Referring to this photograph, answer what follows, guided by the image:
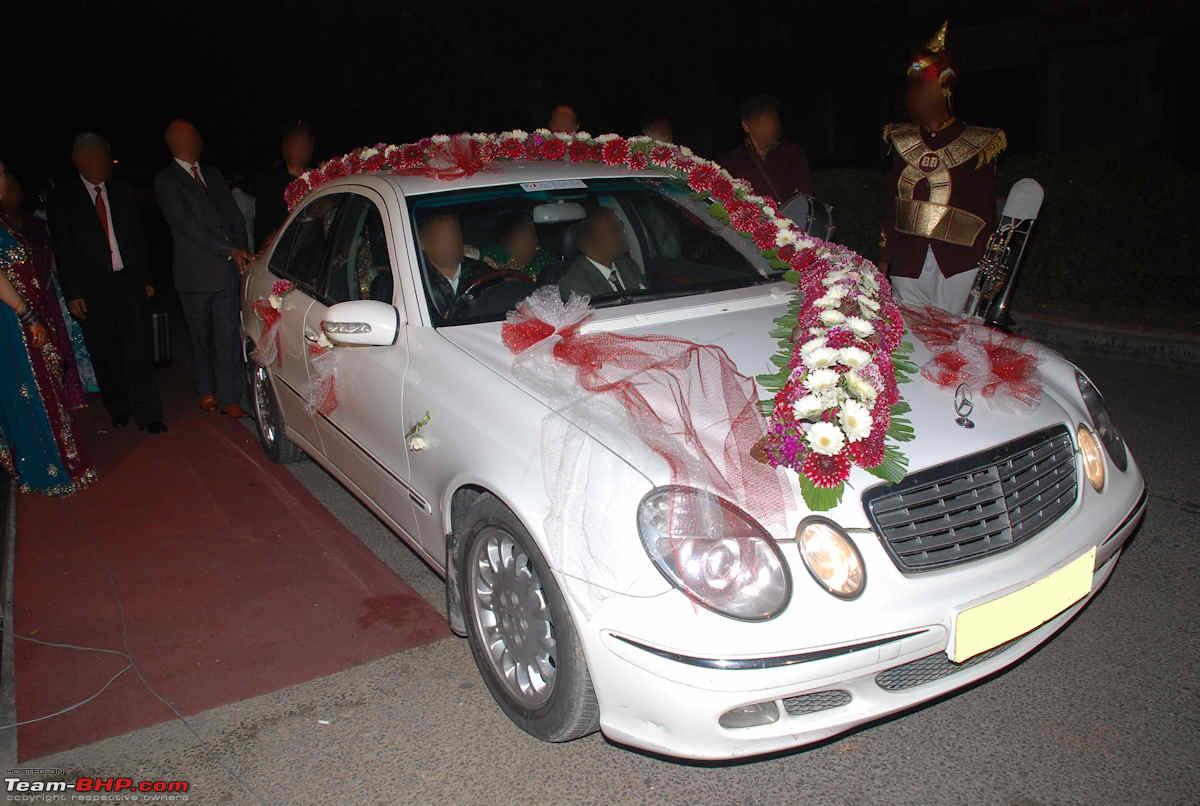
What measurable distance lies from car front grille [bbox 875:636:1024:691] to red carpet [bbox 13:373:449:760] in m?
1.84

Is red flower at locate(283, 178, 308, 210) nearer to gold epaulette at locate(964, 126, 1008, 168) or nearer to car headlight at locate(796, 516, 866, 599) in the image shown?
gold epaulette at locate(964, 126, 1008, 168)

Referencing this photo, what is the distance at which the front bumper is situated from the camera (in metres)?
2.30

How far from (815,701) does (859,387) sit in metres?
0.87

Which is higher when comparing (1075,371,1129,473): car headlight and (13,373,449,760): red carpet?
(1075,371,1129,473): car headlight

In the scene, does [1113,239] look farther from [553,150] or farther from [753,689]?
[753,689]

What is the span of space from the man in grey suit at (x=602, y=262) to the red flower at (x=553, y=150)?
760 millimetres

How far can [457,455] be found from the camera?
3.04m

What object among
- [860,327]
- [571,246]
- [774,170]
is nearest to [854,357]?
[860,327]

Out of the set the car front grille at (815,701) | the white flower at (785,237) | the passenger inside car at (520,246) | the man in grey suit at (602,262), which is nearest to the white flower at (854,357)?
the car front grille at (815,701)

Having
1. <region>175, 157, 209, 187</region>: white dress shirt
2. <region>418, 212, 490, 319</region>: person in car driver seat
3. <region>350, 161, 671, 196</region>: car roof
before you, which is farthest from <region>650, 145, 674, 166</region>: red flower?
<region>175, 157, 209, 187</region>: white dress shirt

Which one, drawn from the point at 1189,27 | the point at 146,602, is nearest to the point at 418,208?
the point at 146,602

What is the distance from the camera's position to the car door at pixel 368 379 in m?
3.50

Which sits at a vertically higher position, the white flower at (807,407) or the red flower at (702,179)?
the red flower at (702,179)

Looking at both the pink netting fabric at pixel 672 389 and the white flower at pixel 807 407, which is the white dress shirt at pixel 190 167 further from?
the white flower at pixel 807 407
